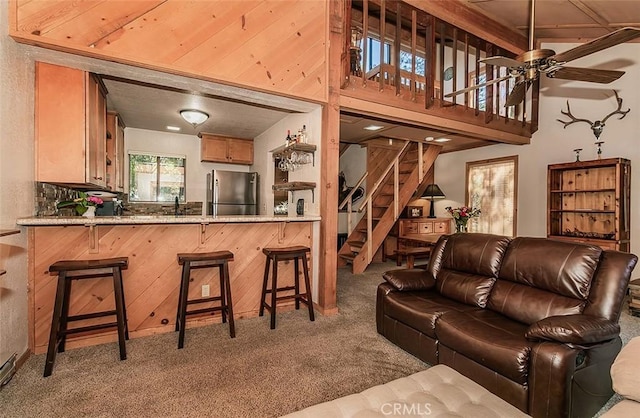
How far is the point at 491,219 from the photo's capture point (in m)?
6.18

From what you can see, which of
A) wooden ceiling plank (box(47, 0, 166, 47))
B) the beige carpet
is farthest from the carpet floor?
wooden ceiling plank (box(47, 0, 166, 47))

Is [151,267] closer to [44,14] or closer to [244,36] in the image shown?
[44,14]

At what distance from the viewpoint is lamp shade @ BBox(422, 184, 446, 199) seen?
6.77 m

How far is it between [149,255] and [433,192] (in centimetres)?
580

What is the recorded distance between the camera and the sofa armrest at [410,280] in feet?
8.92

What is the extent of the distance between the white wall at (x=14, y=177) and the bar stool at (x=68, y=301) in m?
0.24

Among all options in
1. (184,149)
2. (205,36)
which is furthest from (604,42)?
(184,149)

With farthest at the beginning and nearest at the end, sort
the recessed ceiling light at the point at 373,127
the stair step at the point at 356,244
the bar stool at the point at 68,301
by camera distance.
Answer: the stair step at the point at 356,244 < the recessed ceiling light at the point at 373,127 < the bar stool at the point at 68,301

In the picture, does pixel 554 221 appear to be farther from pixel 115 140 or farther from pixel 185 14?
pixel 115 140

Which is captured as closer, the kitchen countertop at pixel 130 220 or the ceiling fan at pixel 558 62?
the ceiling fan at pixel 558 62

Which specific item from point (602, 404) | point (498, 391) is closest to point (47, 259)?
point (498, 391)

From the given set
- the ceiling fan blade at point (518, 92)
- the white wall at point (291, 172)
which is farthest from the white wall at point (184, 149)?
the ceiling fan blade at point (518, 92)

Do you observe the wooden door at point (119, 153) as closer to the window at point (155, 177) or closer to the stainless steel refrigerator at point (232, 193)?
the window at point (155, 177)

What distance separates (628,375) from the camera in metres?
1.11
